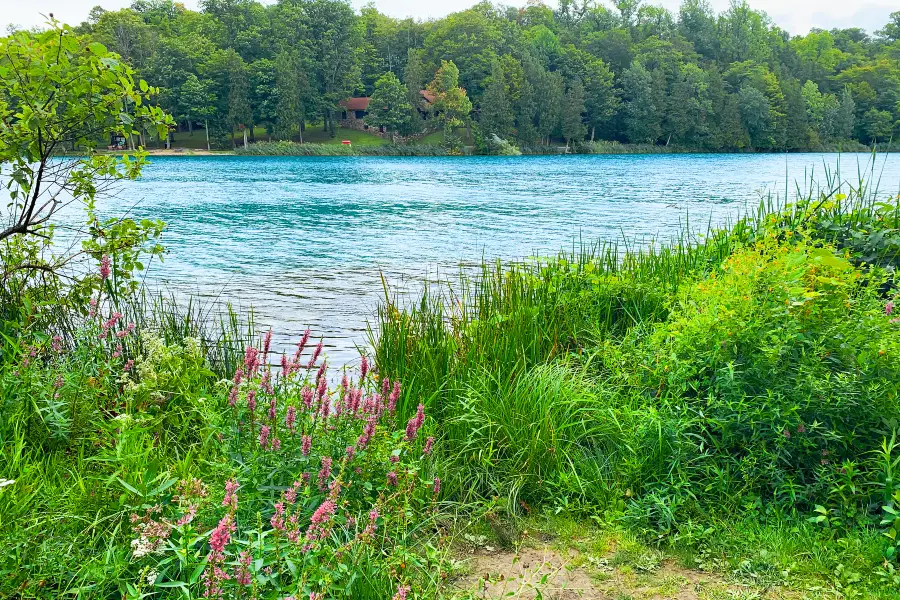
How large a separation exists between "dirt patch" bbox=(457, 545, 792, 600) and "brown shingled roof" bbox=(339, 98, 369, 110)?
353 ft

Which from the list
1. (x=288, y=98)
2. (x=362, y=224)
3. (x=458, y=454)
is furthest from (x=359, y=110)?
(x=458, y=454)

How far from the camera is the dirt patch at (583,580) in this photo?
10.4ft

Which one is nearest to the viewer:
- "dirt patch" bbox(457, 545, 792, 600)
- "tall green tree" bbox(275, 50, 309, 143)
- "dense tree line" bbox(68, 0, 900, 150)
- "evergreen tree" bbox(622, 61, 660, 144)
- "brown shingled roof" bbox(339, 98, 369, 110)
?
"dirt patch" bbox(457, 545, 792, 600)

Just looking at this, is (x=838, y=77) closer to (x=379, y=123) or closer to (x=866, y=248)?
(x=379, y=123)

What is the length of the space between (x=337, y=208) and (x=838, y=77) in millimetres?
127852

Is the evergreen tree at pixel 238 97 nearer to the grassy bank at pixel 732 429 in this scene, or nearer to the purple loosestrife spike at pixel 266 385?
the grassy bank at pixel 732 429

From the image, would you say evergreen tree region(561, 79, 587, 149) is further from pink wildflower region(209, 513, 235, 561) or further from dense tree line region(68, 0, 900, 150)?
pink wildflower region(209, 513, 235, 561)

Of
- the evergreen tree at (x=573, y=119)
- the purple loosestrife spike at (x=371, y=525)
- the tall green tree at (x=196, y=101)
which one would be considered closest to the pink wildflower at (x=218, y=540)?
the purple loosestrife spike at (x=371, y=525)

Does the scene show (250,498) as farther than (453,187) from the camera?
No

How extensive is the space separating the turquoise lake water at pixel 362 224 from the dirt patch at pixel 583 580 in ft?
16.4

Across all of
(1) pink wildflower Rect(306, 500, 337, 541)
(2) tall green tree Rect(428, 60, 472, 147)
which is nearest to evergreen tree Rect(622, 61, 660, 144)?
(2) tall green tree Rect(428, 60, 472, 147)

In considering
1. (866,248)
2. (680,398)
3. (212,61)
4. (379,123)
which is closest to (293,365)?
(680,398)

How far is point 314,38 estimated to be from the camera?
4584 inches

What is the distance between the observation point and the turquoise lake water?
13.1m
